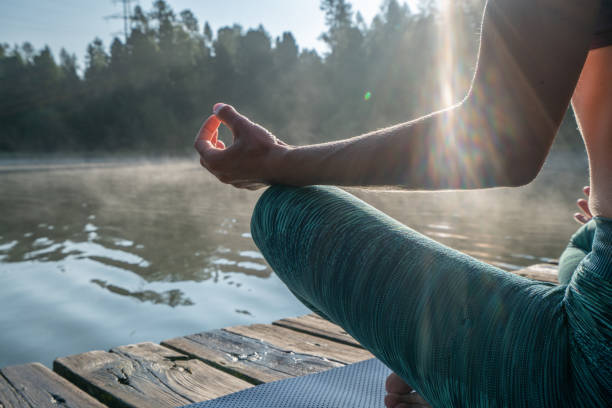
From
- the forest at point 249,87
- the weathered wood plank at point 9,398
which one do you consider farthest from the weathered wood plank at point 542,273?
the forest at point 249,87

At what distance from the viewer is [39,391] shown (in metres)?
1.42

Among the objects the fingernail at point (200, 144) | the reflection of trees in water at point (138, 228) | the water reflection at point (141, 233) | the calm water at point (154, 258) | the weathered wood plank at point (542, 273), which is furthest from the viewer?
the reflection of trees in water at point (138, 228)

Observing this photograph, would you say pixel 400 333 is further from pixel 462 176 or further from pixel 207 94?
pixel 207 94

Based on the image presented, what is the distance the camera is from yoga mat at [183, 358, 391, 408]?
131 centimetres

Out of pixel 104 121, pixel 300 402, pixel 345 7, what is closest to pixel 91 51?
pixel 104 121

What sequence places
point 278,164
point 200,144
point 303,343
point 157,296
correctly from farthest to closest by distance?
point 157,296, point 303,343, point 200,144, point 278,164

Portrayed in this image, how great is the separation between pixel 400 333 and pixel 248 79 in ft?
123

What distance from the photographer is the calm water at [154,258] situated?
298 centimetres

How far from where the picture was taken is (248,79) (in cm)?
3662

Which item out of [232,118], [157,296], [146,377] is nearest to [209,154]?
[232,118]

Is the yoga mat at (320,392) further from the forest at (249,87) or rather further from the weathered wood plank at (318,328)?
the forest at (249,87)

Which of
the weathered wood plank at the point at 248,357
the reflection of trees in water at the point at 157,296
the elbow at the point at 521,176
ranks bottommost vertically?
the reflection of trees in water at the point at 157,296

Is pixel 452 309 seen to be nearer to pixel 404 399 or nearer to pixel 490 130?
pixel 490 130

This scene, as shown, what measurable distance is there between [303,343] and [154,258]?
10.7 feet
